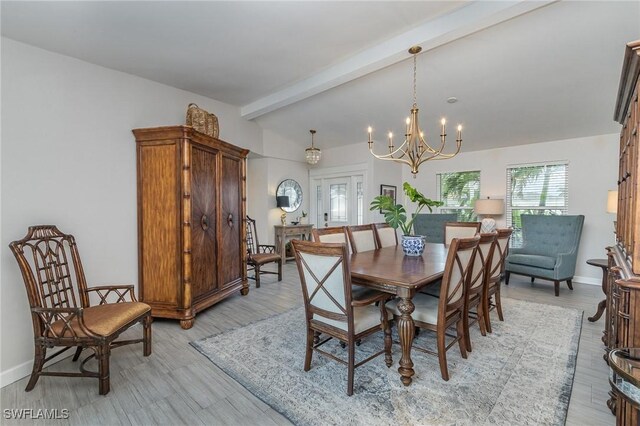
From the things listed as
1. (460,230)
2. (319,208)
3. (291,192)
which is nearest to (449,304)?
(460,230)

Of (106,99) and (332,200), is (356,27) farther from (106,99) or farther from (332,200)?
(332,200)

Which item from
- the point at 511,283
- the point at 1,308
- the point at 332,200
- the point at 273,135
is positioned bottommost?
the point at 511,283

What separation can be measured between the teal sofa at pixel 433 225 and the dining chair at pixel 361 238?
229cm

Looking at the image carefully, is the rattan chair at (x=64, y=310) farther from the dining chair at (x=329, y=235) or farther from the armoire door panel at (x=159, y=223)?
the dining chair at (x=329, y=235)

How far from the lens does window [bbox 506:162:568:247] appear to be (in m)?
4.71

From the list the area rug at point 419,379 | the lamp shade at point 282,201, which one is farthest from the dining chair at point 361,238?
the lamp shade at point 282,201

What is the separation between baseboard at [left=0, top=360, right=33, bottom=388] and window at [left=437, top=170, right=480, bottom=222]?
6139 millimetres

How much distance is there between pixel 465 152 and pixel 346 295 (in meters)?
4.82

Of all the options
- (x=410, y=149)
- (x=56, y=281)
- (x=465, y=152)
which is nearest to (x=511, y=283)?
(x=465, y=152)

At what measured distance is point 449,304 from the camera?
2064mm

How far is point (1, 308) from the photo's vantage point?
6.96 ft

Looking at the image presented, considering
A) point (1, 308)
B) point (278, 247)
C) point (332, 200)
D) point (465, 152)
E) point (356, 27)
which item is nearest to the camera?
point (1, 308)

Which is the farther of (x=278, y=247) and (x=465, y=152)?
(x=278, y=247)
